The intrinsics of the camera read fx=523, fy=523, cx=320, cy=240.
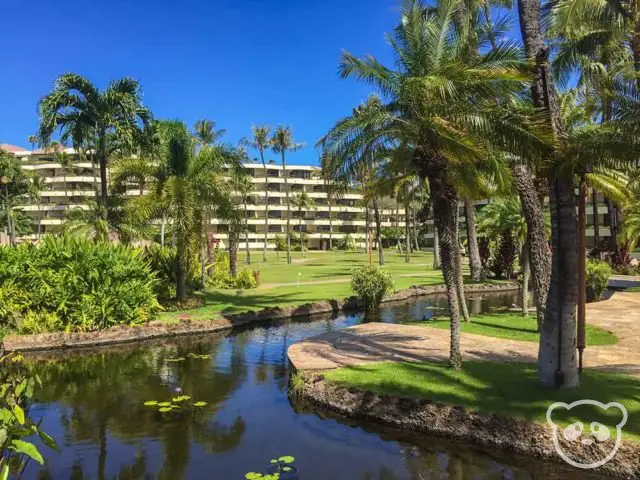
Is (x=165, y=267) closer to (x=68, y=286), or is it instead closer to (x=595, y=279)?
(x=68, y=286)

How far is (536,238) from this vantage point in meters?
14.6

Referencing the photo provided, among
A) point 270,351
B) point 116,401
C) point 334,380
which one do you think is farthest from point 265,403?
point 270,351

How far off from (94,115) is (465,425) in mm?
22285

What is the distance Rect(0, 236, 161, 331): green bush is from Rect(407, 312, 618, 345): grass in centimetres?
1102

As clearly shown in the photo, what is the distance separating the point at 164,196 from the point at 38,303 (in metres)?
6.66

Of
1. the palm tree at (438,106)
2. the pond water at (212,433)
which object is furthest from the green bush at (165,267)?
the palm tree at (438,106)

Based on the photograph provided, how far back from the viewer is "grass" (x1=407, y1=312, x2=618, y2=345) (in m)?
15.5

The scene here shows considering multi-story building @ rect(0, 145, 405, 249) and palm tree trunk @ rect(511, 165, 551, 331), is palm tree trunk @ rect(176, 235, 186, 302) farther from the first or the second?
multi-story building @ rect(0, 145, 405, 249)

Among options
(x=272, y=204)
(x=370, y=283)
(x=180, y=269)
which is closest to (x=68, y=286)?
(x=180, y=269)

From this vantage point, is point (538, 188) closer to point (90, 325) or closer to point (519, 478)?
point (519, 478)

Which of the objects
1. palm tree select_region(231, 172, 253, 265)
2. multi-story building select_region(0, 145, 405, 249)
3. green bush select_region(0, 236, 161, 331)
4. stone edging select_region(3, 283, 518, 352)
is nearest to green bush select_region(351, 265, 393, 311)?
stone edging select_region(3, 283, 518, 352)

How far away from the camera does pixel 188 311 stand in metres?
22.4

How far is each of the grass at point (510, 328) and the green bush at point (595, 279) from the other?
683cm

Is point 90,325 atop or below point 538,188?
below
